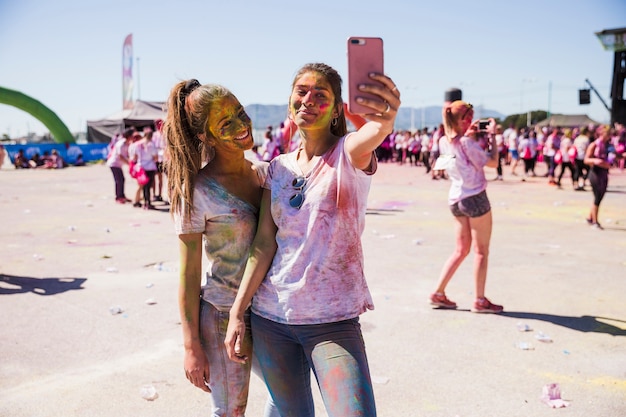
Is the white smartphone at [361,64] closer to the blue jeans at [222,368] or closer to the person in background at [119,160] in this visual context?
the blue jeans at [222,368]

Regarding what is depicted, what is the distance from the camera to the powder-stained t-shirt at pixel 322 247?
2146mm

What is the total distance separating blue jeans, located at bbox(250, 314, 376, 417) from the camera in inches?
79.7

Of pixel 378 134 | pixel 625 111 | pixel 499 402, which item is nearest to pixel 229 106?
pixel 378 134

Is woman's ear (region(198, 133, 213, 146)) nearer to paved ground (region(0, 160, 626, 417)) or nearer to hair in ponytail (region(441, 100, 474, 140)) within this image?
paved ground (region(0, 160, 626, 417))

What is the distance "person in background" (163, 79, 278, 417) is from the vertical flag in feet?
120

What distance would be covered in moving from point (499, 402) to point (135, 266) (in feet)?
17.0

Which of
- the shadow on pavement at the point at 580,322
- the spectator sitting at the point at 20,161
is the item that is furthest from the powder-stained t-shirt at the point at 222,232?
the spectator sitting at the point at 20,161

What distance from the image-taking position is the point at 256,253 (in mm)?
2275

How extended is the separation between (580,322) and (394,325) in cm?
171

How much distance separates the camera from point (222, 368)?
231 centimetres

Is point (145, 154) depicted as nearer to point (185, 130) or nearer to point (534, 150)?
point (185, 130)

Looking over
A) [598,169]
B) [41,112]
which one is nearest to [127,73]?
[41,112]

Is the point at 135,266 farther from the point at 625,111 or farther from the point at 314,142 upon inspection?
the point at 625,111

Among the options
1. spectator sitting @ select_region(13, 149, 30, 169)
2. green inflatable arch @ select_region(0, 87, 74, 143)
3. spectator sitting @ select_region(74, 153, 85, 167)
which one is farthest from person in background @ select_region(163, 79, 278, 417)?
green inflatable arch @ select_region(0, 87, 74, 143)
